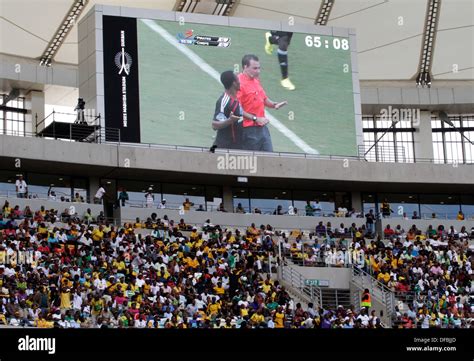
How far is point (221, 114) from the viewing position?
44625 mm

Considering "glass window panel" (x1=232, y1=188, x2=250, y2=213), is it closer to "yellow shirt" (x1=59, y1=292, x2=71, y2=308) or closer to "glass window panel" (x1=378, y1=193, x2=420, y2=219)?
"glass window panel" (x1=378, y1=193, x2=420, y2=219)

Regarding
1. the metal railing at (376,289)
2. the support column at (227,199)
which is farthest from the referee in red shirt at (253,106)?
the metal railing at (376,289)

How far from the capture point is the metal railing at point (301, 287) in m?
37.0

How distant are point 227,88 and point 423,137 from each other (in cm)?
1534

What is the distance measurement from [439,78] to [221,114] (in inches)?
662

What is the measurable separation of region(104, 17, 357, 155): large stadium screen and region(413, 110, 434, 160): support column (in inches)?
383

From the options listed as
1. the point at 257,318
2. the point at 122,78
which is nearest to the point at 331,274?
the point at 257,318

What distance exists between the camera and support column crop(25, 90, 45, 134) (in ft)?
169

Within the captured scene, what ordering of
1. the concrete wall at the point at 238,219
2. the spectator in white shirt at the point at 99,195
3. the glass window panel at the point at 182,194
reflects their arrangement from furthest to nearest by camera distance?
1. the glass window panel at the point at 182,194
2. the concrete wall at the point at 238,219
3. the spectator in white shirt at the point at 99,195

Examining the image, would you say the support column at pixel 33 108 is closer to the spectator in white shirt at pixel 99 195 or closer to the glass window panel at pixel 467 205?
the spectator in white shirt at pixel 99 195

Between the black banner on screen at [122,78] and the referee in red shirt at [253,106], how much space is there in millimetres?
4833

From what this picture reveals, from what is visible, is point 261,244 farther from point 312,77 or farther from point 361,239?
point 312,77

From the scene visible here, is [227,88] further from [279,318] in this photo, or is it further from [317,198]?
[279,318]

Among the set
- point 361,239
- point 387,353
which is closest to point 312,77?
point 361,239
